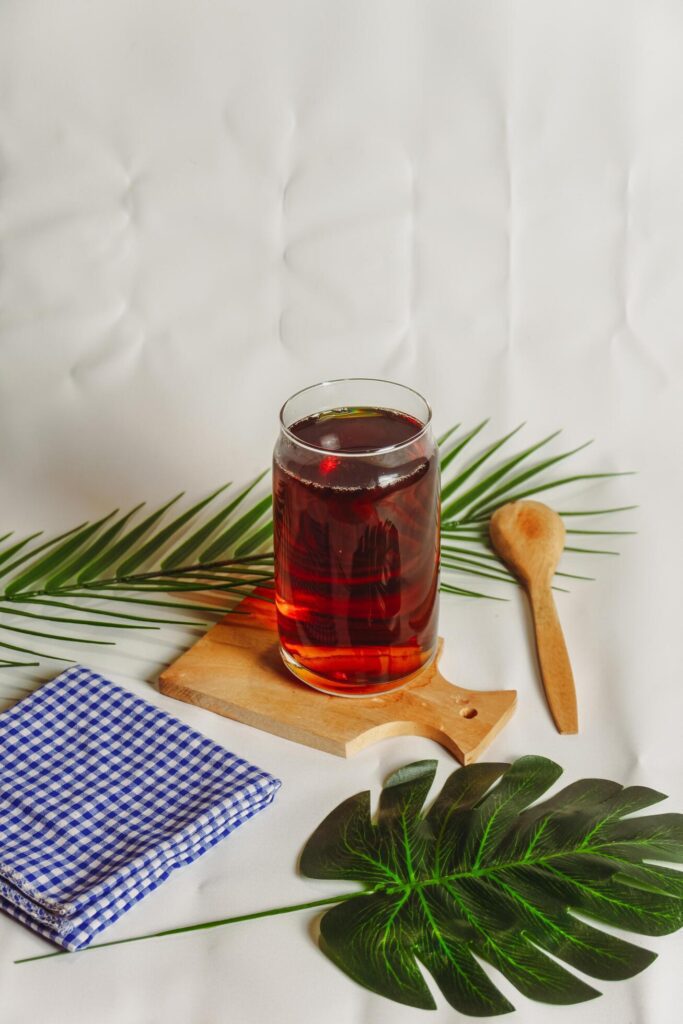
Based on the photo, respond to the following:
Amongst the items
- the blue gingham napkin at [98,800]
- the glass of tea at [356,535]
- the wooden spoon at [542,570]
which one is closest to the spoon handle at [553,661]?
the wooden spoon at [542,570]

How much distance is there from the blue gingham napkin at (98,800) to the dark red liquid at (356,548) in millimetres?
115

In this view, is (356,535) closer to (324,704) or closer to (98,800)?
(324,704)

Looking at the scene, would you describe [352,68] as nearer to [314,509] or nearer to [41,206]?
[41,206]

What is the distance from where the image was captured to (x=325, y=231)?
51.4 inches

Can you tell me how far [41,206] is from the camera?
1289 millimetres

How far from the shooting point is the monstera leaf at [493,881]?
79 cm

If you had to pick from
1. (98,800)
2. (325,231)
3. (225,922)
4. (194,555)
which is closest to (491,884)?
(225,922)

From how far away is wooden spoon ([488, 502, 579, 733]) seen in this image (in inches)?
40.3

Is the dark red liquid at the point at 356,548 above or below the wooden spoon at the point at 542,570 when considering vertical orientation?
above

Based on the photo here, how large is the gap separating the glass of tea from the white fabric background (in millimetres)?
286

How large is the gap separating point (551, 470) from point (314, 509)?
466 mm

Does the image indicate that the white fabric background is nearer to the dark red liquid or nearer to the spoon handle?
the spoon handle

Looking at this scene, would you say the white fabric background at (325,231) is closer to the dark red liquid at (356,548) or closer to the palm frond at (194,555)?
the palm frond at (194,555)

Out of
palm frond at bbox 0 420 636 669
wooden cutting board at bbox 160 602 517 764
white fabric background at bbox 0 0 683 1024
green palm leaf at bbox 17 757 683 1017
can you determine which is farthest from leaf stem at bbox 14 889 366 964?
white fabric background at bbox 0 0 683 1024
